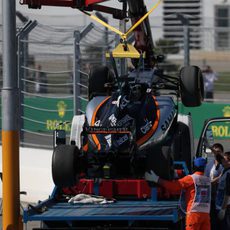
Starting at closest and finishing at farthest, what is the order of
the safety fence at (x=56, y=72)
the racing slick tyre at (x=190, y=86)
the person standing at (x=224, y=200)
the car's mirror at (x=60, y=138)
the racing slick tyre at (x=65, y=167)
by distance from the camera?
the racing slick tyre at (x=65, y=167)
the person standing at (x=224, y=200)
the car's mirror at (x=60, y=138)
the racing slick tyre at (x=190, y=86)
the safety fence at (x=56, y=72)

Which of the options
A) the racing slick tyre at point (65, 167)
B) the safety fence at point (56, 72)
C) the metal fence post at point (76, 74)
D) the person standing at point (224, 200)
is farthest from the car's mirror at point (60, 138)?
the metal fence post at point (76, 74)

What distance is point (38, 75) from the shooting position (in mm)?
22156

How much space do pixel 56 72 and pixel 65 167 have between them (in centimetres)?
650

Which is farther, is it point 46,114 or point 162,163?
point 46,114

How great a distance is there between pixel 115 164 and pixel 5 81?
1.85 meters

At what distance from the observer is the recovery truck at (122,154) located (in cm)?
1141

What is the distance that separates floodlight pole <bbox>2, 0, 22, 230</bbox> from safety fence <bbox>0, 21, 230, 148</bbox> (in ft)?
15.1

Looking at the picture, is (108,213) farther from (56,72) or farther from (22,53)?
(22,53)

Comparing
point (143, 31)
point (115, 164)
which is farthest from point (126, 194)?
point (143, 31)

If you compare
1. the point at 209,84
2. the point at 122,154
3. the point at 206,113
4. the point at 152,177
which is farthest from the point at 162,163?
the point at 209,84

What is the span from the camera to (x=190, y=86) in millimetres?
13062

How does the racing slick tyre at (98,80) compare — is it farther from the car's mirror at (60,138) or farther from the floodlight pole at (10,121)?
the floodlight pole at (10,121)

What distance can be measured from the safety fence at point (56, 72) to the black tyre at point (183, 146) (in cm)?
340

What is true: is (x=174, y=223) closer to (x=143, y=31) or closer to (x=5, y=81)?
(x=5, y=81)
